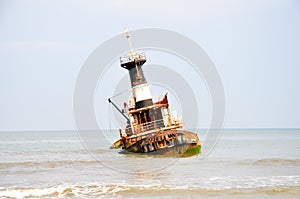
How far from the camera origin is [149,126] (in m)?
31.3

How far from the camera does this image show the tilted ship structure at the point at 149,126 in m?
28.6

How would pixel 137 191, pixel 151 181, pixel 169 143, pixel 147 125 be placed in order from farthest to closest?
pixel 147 125
pixel 169 143
pixel 151 181
pixel 137 191

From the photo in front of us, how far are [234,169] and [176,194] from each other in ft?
32.2

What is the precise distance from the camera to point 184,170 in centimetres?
2427

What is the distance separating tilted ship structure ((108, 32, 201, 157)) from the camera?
28.6 meters

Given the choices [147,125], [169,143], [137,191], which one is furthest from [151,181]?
[147,125]

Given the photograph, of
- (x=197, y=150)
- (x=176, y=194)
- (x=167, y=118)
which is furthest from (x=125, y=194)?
(x=167, y=118)

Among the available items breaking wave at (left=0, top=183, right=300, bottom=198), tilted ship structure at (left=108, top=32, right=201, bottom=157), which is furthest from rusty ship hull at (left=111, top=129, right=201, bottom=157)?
breaking wave at (left=0, top=183, right=300, bottom=198)

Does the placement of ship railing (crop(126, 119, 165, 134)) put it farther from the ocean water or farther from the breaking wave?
the breaking wave

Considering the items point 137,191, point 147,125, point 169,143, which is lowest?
point 137,191

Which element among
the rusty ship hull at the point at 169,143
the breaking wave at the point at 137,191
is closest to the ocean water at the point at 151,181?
the breaking wave at the point at 137,191

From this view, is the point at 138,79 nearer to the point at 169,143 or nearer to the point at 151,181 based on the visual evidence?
the point at 169,143

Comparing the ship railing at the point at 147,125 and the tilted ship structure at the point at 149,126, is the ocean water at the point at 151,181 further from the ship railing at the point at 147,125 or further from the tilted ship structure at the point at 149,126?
the ship railing at the point at 147,125

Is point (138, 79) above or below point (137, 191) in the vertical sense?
above
